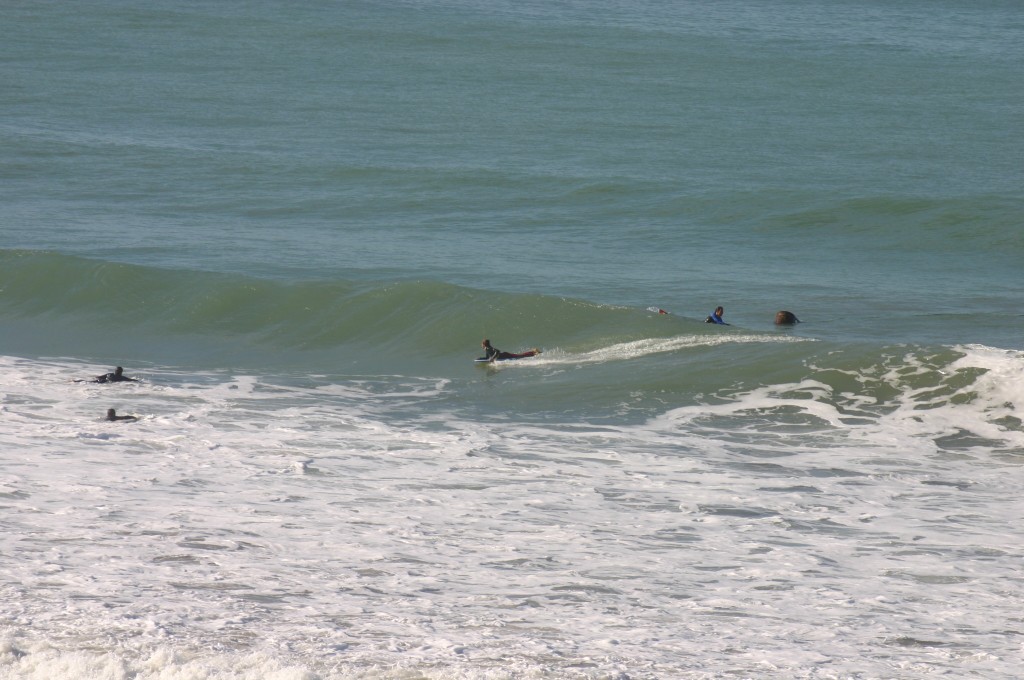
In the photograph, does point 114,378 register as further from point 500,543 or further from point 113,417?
point 500,543

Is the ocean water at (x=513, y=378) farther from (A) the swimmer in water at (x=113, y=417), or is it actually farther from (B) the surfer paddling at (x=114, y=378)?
(B) the surfer paddling at (x=114, y=378)

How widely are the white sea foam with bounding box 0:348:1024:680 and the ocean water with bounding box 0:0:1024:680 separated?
2.2 inches

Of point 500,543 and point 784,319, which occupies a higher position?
point 784,319

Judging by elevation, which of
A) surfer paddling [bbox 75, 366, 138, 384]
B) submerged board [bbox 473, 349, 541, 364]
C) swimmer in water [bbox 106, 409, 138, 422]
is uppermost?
submerged board [bbox 473, 349, 541, 364]

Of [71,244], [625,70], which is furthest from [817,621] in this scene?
[625,70]

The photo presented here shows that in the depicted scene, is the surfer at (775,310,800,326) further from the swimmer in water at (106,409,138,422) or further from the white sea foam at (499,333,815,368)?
the swimmer in water at (106,409,138,422)

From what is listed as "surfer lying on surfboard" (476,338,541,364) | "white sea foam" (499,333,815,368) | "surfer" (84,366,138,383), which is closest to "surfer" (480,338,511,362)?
"surfer lying on surfboard" (476,338,541,364)

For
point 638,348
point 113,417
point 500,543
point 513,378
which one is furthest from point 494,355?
point 500,543

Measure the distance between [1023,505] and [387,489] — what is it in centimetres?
674

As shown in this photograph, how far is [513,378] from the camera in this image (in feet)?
67.7

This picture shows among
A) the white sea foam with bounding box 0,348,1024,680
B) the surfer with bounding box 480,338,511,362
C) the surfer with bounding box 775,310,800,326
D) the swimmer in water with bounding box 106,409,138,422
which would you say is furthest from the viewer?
the surfer with bounding box 775,310,800,326

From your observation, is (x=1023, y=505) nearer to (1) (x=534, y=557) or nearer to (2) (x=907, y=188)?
(1) (x=534, y=557)

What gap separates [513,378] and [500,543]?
27.9 ft

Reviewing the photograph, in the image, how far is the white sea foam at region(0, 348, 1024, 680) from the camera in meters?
9.60
